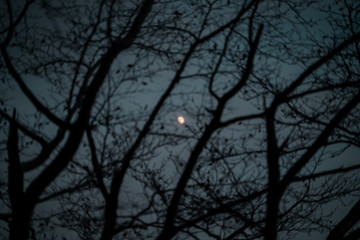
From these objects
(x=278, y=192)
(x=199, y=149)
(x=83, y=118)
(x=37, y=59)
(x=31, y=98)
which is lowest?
(x=278, y=192)

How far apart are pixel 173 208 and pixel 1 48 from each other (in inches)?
167

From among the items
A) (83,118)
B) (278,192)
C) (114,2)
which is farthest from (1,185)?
(278,192)

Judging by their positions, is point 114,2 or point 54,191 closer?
point 114,2

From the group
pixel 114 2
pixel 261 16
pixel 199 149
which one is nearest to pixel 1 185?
pixel 114 2

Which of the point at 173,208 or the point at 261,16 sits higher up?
the point at 261,16

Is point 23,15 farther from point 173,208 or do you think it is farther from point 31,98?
point 173,208

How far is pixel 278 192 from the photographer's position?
2773mm

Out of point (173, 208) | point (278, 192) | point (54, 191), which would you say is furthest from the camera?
point (54, 191)

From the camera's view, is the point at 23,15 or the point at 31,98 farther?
the point at 23,15

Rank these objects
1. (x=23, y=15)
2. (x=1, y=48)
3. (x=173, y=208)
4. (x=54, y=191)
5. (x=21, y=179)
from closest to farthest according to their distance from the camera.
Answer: (x=173, y=208) → (x=21, y=179) → (x=1, y=48) → (x=23, y=15) → (x=54, y=191)

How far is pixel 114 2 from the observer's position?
4891mm

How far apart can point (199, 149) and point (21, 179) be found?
2.60m

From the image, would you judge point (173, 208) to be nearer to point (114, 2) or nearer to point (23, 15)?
point (114, 2)

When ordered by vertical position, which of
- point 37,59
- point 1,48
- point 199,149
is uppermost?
point 37,59
